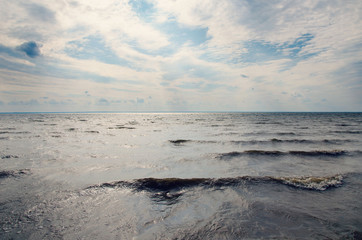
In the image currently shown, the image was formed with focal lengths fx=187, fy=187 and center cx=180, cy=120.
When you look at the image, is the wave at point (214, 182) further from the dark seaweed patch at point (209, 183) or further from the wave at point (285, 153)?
the wave at point (285, 153)

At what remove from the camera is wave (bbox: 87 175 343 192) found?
24.7 feet

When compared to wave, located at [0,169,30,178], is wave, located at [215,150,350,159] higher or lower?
lower

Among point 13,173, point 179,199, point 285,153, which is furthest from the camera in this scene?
point 285,153

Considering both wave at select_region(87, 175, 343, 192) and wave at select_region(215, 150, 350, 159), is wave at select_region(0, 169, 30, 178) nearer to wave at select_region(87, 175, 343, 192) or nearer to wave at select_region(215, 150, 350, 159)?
wave at select_region(87, 175, 343, 192)

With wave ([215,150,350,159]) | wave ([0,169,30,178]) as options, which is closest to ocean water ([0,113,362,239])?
wave ([0,169,30,178])

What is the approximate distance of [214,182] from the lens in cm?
806

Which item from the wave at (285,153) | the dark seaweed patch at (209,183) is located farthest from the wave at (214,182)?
the wave at (285,153)

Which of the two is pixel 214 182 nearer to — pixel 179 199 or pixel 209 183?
pixel 209 183

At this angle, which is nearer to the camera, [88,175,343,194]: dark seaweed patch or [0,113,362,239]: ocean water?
[0,113,362,239]: ocean water

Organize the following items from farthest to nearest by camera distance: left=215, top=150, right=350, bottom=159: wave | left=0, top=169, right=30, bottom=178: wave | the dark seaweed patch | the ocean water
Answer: left=215, top=150, right=350, bottom=159: wave
left=0, top=169, right=30, bottom=178: wave
the dark seaweed patch
the ocean water

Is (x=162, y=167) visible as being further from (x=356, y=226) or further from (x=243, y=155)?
(x=356, y=226)

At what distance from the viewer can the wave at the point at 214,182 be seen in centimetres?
754

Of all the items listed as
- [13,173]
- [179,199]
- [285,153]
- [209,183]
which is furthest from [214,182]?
[13,173]

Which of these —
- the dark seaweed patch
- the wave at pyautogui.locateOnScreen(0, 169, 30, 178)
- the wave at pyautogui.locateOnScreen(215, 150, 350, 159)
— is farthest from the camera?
the wave at pyautogui.locateOnScreen(215, 150, 350, 159)
